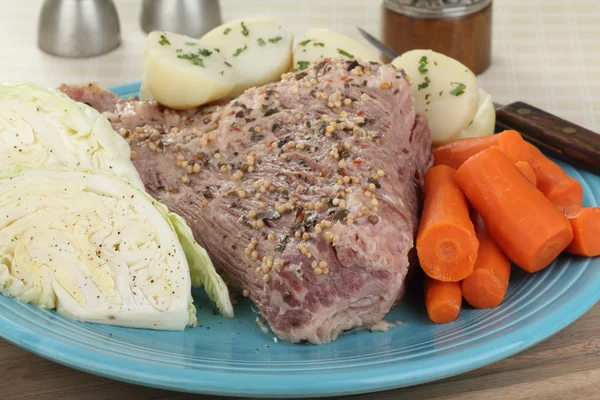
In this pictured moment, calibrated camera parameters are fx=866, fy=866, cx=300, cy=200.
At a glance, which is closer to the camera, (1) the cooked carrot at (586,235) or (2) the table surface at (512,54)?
(1) the cooked carrot at (586,235)

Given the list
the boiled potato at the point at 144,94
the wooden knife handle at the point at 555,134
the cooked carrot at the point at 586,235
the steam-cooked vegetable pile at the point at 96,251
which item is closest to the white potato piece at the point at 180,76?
the boiled potato at the point at 144,94

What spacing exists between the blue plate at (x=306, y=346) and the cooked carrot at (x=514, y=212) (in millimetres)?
110

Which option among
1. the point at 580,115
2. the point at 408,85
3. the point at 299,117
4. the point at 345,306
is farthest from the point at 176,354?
the point at 580,115

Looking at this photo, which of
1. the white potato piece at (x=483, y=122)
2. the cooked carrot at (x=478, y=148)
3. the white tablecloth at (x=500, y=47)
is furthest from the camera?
the white tablecloth at (x=500, y=47)

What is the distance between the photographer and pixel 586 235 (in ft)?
10.4

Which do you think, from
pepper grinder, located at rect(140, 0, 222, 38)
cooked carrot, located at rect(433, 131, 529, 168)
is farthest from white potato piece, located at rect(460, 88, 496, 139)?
pepper grinder, located at rect(140, 0, 222, 38)

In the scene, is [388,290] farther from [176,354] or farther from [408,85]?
[408,85]

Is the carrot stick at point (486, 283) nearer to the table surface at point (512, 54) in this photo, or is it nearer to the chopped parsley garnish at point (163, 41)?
the table surface at point (512, 54)

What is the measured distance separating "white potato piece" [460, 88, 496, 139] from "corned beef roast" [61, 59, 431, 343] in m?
0.38

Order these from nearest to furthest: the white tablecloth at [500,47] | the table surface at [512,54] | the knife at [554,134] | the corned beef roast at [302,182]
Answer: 1. the corned beef roast at [302,182]
2. the knife at [554,134]
3. the table surface at [512,54]
4. the white tablecloth at [500,47]

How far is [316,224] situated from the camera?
112 inches

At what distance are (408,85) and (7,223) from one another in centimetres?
165

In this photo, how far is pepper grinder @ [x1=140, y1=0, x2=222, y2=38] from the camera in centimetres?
600

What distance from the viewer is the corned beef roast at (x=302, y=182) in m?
2.79
